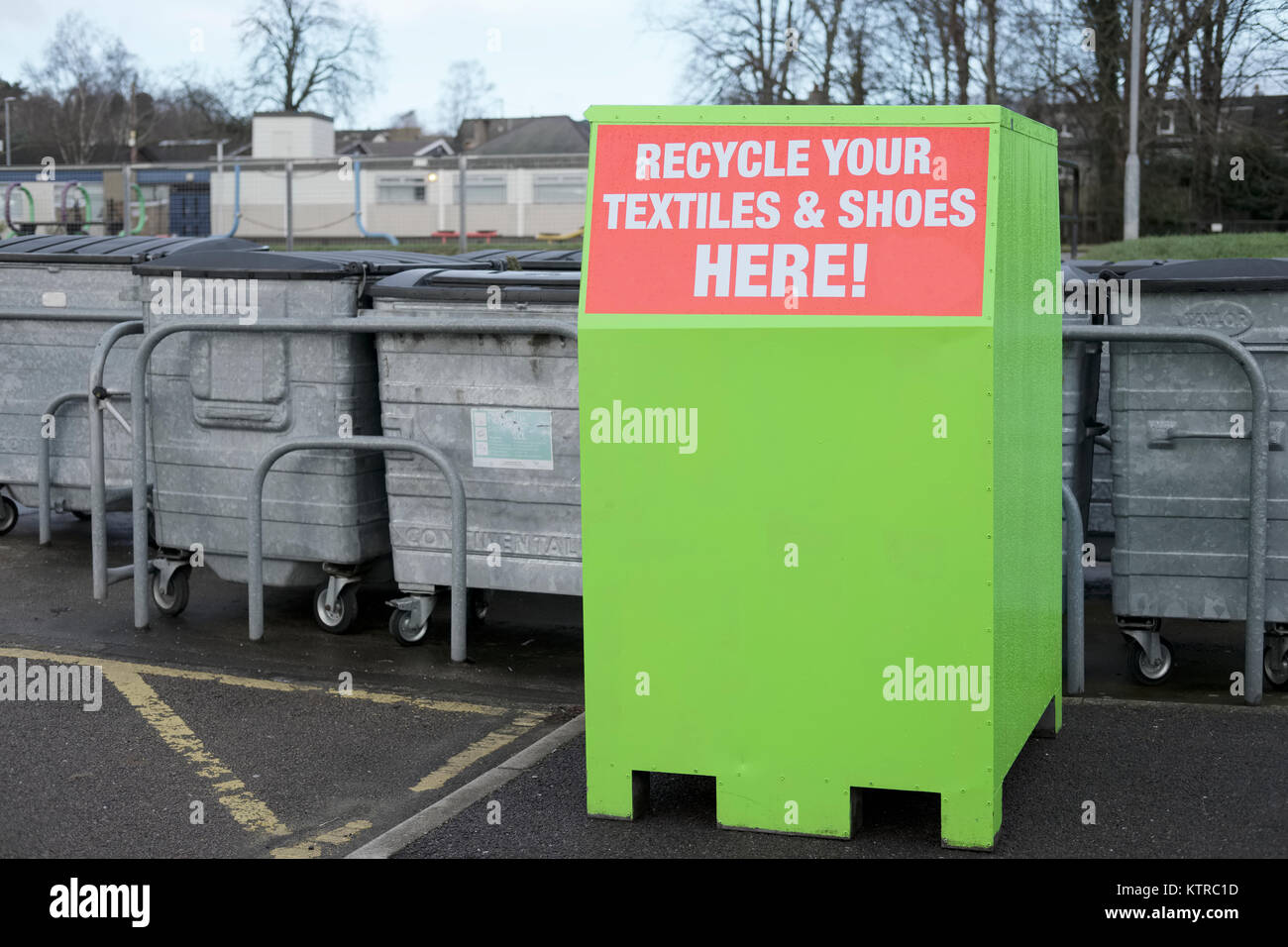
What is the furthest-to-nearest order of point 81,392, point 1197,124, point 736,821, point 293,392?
point 1197,124
point 81,392
point 293,392
point 736,821

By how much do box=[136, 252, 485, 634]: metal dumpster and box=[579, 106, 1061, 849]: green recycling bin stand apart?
2.57 metres

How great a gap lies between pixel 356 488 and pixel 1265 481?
3.74m

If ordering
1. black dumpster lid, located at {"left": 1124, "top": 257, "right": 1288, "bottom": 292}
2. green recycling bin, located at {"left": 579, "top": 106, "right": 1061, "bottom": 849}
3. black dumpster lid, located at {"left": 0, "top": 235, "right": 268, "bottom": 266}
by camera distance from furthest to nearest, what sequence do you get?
black dumpster lid, located at {"left": 0, "top": 235, "right": 268, "bottom": 266} < black dumpster lid, located at {"left": 1124, "top": 257, "right": 1288, "bottom": 292} < green recycling bin, located at {"left": 579, "top": 106, "right": 1061, "bottom": 849}

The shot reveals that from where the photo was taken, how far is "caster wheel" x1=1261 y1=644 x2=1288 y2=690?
18.4ft

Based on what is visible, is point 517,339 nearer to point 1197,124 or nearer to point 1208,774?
point 1208,774

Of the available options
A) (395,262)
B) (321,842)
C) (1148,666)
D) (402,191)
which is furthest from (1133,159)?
(321,842)

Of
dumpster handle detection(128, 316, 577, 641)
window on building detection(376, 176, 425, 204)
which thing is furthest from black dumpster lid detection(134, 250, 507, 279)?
window on building detection(376, 176, 425, 204)

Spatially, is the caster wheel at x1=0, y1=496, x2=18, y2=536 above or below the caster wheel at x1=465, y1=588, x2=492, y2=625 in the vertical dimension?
above

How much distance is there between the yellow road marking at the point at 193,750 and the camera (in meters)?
4.54

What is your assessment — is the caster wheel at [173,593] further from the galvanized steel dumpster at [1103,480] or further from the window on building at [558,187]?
the window on building at [558,187]

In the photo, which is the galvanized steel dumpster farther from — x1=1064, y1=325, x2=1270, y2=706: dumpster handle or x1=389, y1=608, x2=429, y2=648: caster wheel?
x1=389, y1=608, x2=429, y2=648: caster wheel

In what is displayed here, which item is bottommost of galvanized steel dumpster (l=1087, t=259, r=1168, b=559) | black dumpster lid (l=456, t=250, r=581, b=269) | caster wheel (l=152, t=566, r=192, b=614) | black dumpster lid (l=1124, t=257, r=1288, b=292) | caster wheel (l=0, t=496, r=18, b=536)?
caster wheel (l=152, t=566, r=192, b=614)

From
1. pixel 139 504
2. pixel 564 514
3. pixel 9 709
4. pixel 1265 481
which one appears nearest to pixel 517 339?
pixel 564 514
